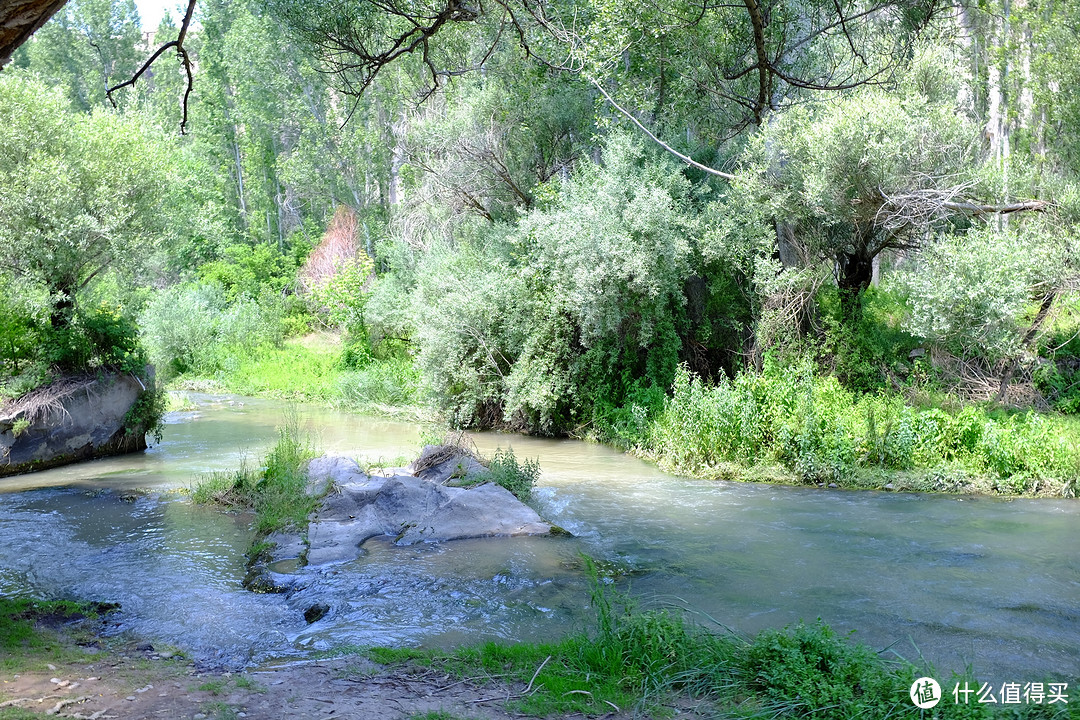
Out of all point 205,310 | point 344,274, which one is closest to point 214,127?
point 205,310

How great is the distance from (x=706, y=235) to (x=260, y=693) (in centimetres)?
1256

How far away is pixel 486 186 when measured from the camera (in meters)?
20.6

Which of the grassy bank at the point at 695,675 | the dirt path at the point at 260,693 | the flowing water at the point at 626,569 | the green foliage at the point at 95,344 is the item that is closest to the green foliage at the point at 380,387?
the green foliage at the point at 95,344

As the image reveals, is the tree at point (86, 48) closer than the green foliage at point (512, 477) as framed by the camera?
No

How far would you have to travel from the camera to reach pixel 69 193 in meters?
15.4

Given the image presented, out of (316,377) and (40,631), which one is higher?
(316,377)

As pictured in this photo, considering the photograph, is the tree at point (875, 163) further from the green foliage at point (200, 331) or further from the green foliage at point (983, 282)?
the green foliage at point (200, 331)

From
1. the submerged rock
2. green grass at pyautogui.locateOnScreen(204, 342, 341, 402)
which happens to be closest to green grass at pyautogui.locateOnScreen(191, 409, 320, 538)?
the submerged rock

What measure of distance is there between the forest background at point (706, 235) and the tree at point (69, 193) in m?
0.05

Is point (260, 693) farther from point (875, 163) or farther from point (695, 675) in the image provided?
point (875, 163)

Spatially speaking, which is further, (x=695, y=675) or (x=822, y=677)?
(x=695, y=675)

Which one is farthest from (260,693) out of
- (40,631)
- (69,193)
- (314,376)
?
(314,376)

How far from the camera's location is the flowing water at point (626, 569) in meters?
6.68

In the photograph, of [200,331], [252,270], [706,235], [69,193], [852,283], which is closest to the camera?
[69,193]
